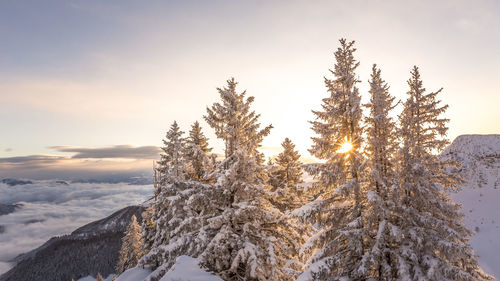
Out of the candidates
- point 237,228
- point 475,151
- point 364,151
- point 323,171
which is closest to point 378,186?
point 364,151

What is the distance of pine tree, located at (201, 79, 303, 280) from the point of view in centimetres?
1270

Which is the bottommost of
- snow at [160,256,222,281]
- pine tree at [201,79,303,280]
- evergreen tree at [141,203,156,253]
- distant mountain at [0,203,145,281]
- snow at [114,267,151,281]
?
distant mountain at [0,203,145,281]

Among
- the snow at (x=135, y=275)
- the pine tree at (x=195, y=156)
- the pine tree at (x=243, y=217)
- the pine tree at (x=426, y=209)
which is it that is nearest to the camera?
the pine tree at (x=426, y=209)

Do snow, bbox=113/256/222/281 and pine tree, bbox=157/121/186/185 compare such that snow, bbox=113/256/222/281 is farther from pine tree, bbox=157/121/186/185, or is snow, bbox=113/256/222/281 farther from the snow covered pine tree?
pine tree, bbox=157/121/186/185

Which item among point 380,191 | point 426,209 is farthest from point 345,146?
point 426,209

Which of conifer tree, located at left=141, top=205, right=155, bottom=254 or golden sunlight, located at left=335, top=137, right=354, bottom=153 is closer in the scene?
golden sunlight, located at left=335, top=137, right=354, bottom=153

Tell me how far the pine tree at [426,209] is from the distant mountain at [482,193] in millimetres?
11364

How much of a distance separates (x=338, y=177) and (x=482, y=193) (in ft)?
136

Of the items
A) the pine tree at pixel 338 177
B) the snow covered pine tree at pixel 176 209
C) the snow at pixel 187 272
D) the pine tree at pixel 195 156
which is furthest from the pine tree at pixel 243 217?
the pine tree at pixel 195 156

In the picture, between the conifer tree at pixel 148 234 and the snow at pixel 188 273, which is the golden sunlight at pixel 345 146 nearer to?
the snow at pixel 188 273

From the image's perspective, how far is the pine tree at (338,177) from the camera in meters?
10.6

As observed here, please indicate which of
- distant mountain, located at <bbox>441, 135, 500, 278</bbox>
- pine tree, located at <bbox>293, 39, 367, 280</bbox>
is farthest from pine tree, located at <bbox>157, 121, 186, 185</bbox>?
distant mountain, located at <bbox>441, 135, 500, 278</bbox>

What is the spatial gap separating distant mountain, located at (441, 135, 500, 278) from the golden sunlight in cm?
1546

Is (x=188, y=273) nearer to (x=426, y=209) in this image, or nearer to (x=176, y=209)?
(x=176, y=209)
